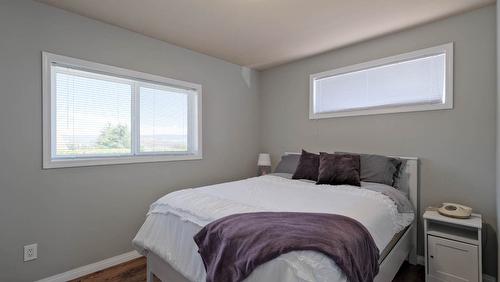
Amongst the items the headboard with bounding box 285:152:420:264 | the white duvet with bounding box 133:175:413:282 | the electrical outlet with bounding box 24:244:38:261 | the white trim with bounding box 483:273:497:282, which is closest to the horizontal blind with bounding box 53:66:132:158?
the electrical outlet with bounding box 24:244:38:261

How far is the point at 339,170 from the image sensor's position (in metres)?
2.47

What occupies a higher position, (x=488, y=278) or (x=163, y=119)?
(x=163, y=119)

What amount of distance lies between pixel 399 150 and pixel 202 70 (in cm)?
256

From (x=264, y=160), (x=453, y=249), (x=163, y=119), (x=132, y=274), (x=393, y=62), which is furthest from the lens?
(x=264, y=160)

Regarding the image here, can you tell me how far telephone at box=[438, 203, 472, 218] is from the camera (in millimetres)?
1974

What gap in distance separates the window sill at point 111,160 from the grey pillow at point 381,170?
6.60 feet

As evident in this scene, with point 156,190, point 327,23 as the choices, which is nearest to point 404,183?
point 327,23

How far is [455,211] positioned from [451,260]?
15.4 inches

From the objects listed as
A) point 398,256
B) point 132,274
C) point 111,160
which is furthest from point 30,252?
point 398,256

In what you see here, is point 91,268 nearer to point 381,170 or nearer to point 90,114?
point 90,114

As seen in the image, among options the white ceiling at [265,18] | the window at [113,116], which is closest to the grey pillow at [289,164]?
the window at [113,116]

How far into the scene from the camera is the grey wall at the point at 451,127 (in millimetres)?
2131

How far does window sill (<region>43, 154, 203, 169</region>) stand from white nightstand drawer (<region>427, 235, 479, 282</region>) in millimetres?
2609

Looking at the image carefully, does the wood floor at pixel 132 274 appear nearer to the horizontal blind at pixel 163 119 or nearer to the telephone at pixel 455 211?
the telephone at pixel 455 211
